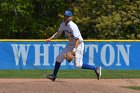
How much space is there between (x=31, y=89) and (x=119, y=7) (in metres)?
27.3

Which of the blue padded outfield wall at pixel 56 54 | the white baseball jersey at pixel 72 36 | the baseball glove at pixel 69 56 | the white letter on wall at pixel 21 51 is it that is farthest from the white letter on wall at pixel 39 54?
the baseball glove at pixel 69 56

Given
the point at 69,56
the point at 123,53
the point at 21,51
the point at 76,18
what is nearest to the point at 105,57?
the point at 123,53

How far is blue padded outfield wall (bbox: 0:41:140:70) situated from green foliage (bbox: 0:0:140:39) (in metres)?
12.4

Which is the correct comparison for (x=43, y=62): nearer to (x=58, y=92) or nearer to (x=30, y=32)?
(x=58, y=92)

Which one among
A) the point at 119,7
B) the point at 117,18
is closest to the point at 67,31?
the point at 117,18

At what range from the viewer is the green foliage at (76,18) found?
36125 mm

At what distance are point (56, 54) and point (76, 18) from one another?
1451cm

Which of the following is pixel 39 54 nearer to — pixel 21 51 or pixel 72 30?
pixel 21 51

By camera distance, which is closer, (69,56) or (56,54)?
(69,56)

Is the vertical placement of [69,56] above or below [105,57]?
above

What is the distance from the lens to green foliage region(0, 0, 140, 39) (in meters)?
36.1

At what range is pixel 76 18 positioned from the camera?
36875 mm

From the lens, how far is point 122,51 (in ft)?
74.6

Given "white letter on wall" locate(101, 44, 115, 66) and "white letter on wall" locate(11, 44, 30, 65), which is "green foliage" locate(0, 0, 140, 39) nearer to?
"white letter on wall" locate(101, 44, 115, 66)
